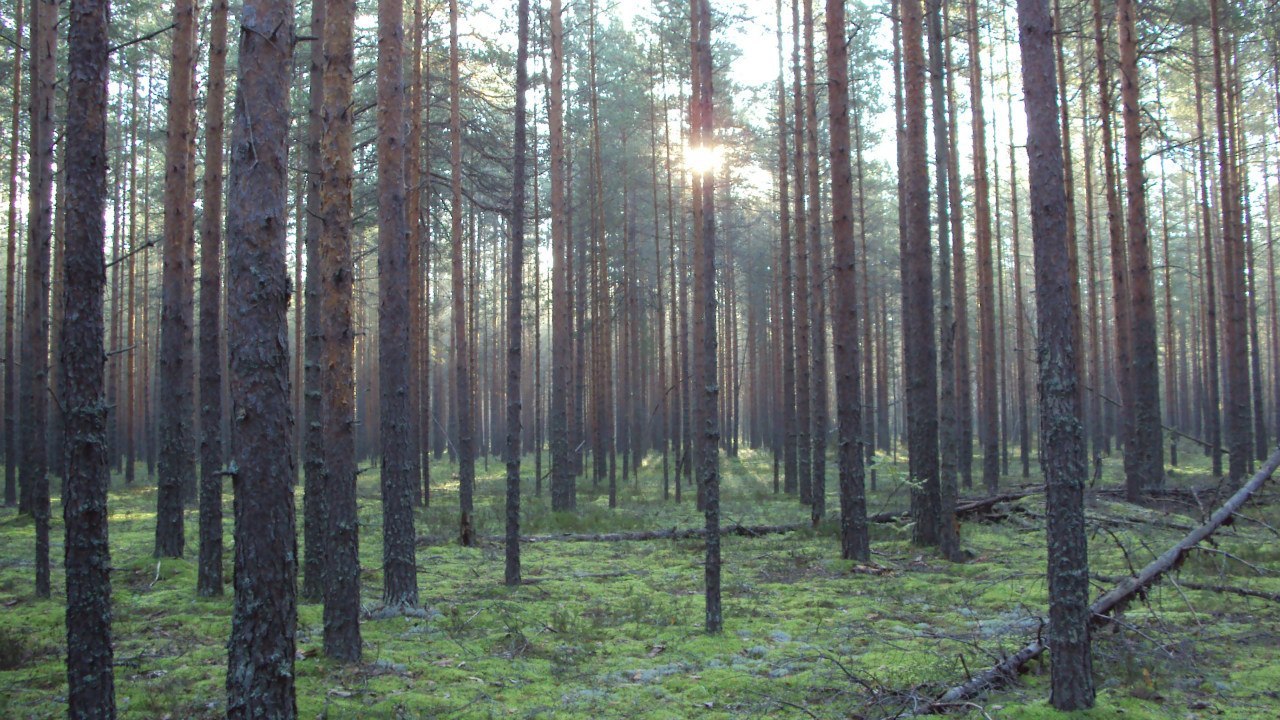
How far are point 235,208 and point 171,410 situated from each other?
22.8ft

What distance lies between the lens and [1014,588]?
28.5 feet

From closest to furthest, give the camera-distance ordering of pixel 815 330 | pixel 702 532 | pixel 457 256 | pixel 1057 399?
pixel 1057 399, pixel 702 532, pixel 457 256, pixel 815 330

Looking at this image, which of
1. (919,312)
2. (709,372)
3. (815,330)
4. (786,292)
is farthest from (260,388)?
(786,292)

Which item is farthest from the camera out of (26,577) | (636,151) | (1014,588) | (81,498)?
(636,151)

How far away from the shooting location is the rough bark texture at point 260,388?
4.38m

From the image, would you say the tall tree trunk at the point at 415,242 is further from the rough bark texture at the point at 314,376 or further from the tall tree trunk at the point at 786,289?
the tall tree trunk at the point at 786,289

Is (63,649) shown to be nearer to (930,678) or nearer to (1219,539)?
(930,678)

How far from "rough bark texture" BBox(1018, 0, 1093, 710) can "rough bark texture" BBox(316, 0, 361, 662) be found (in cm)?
516

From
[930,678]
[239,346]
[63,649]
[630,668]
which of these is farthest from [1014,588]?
[63,649]

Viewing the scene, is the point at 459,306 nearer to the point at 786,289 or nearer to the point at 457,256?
the point at 457,256

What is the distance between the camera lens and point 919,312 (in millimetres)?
11250

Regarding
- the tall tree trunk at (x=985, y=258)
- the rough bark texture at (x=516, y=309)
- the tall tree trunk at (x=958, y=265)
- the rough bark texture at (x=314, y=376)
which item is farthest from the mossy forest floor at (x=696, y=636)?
the tall tree trunk at (x=958, y=265)

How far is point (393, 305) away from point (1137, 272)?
44.5 feet

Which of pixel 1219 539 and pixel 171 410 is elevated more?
pixel 171 410
